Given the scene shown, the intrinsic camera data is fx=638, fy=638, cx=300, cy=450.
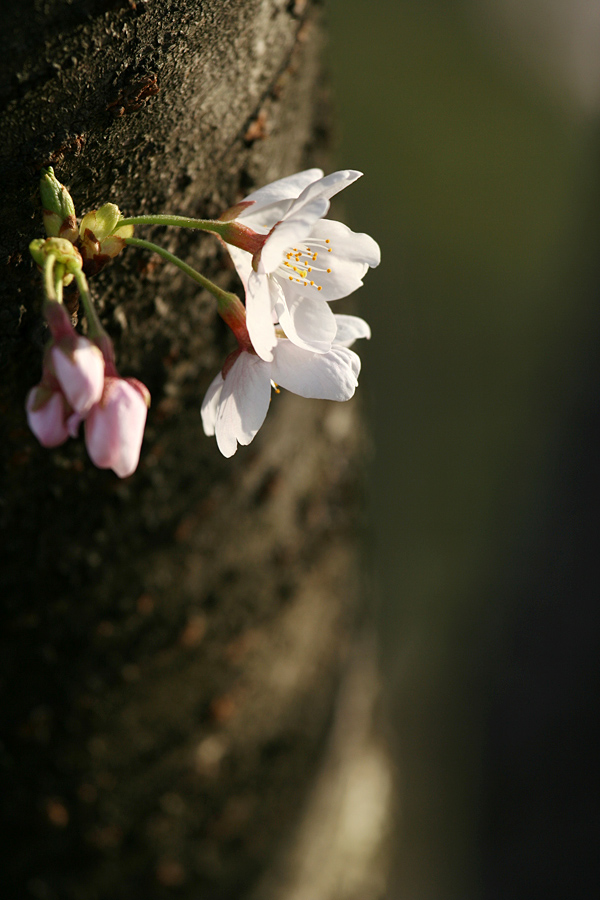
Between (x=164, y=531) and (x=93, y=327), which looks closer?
(x=93, y=327)

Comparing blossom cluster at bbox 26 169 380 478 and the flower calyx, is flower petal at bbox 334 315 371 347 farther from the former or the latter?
the flower calyx

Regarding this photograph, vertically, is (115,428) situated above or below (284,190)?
below

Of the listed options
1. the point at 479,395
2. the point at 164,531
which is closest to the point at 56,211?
the point at 164,531

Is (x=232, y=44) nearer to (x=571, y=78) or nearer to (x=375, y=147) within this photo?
(x=375, y=147)

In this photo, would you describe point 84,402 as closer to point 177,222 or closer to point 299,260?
point 177,222

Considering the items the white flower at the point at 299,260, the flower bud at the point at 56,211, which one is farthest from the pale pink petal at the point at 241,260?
the flower bud at the point at 56,211

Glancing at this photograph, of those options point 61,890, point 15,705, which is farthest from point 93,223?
point 61,890
